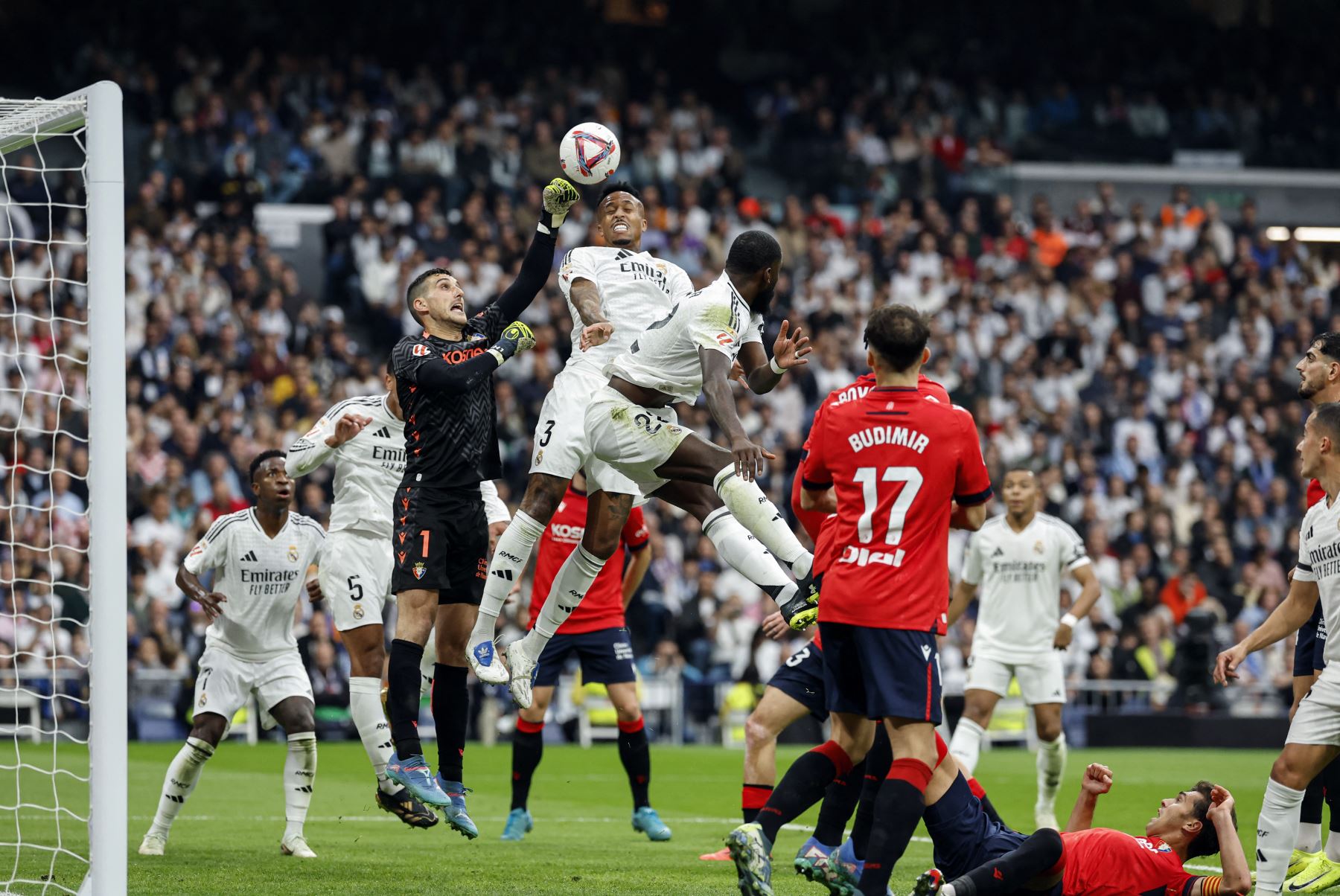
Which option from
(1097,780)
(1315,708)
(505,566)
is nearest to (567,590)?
(505,566)

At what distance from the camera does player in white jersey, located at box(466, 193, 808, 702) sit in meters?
9.08

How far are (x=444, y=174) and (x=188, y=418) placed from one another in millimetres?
6785

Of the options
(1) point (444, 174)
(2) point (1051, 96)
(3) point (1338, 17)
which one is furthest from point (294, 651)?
(3) point (1338, 17)

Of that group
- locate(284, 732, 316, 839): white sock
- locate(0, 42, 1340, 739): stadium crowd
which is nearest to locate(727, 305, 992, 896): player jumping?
locate(284, 732, 316, 839): white sock

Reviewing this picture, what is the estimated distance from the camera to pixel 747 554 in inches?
350

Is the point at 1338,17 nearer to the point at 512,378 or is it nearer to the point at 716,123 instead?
the point at 716,123

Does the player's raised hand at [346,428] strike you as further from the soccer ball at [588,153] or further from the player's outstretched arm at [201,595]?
the soccer ball at [588,153]

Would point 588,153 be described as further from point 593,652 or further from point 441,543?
point 593,652

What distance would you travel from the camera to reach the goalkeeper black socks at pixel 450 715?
937 cm

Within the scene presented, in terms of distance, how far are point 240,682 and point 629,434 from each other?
3.38m

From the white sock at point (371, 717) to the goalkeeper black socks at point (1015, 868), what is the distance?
146 inches

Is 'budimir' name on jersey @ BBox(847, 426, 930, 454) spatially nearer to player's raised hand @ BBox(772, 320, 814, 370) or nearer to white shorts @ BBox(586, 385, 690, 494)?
player's raised hand @ BBox(772, 320, 814, 370)

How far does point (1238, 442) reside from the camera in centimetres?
2545

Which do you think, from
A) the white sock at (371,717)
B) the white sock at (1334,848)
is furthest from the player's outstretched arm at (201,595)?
the white sock at (1334,848)
